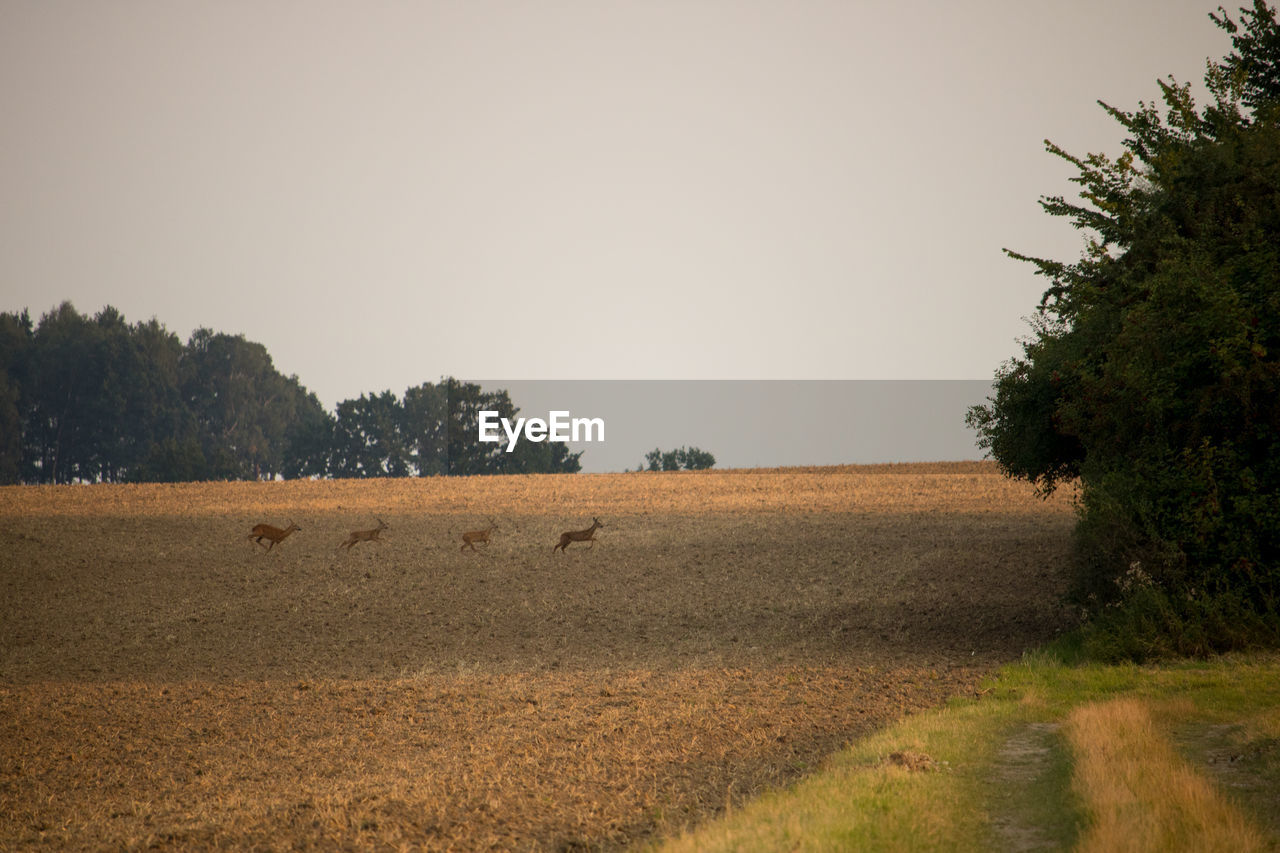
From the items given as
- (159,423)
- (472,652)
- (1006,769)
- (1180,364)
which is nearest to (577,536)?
(472,652)

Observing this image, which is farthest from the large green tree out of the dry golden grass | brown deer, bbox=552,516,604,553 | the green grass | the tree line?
the tree line

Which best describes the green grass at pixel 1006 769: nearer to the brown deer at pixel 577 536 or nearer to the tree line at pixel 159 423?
the brown deer at pixel 577 536

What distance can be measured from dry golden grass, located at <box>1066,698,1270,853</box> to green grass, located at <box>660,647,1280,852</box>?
0.20 metres

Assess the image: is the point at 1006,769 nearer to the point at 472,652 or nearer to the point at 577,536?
the point at 472,652

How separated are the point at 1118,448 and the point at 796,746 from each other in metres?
11.7

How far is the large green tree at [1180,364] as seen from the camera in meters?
18.3

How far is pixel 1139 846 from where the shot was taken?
26.6 ft

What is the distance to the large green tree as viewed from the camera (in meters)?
18.3

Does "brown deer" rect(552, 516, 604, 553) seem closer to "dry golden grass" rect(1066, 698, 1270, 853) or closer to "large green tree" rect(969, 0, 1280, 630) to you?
"large green tree" rect(969, 0, 1280, 630)

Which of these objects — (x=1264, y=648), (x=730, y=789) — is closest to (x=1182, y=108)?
(x=1264, y=648)

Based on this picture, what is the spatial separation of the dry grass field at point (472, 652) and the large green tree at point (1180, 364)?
3978 mm

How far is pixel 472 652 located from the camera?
75.3ft

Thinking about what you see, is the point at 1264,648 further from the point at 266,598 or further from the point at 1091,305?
the point at 266,598

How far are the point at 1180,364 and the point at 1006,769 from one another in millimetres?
10633
